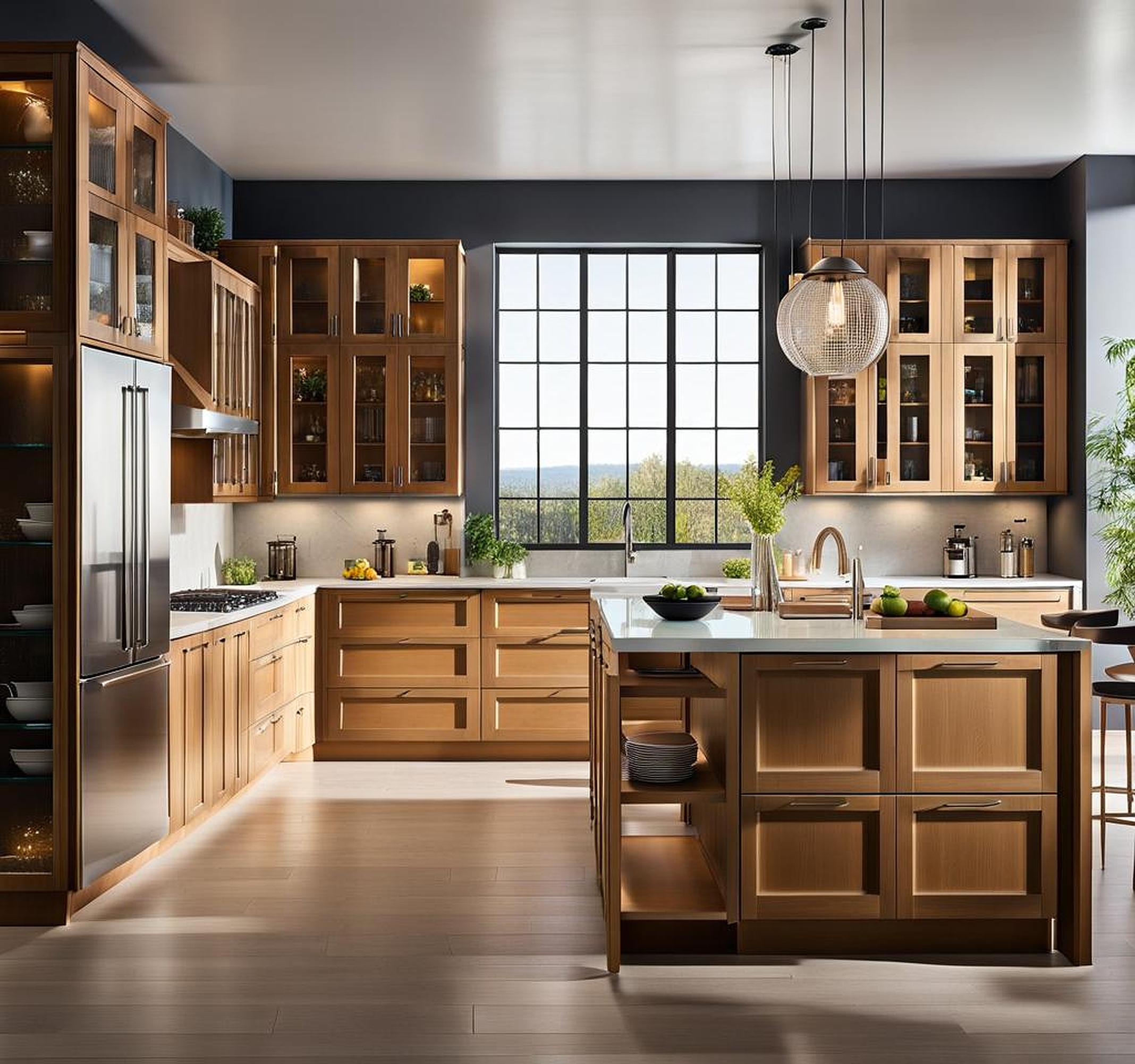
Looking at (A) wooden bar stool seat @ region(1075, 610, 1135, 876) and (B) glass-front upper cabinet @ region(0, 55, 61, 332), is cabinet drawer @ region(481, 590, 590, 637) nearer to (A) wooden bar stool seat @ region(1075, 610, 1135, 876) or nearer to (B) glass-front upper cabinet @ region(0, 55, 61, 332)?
(A) wooden bar stool seat @ region(1075, 610, 1135, 876)

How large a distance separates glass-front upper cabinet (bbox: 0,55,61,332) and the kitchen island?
2.25 m

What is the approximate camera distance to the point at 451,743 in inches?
244

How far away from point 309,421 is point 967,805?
4.36 meters

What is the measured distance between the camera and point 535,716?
618cm

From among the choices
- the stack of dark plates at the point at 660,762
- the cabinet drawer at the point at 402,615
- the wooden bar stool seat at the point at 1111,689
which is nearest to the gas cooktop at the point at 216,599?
the cabinet drawer at the point at 402,615

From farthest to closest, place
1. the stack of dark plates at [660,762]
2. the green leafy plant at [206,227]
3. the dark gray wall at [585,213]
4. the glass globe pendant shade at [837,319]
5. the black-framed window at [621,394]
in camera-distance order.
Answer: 1. the black-framed window at [621,394]
2. the dark gray wall at [585,213]
3. the green leafy plant at [206,227]
4. the glass globe pendant shade at [837,319]
5. the stack of dark plates at [660,762]

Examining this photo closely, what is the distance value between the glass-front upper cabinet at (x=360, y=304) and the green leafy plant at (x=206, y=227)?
87cm

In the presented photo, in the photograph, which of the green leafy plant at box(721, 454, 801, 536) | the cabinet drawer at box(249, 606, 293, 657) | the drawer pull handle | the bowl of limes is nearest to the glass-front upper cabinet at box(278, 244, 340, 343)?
the cabinet drawer at box(249, 606, 293, 657)

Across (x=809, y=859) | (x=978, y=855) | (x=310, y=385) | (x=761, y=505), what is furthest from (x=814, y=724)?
(x=310, y=385)

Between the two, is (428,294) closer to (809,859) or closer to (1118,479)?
(1118,479)

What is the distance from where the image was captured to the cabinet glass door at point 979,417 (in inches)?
253

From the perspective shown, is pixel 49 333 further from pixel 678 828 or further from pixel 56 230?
pixel 678 828

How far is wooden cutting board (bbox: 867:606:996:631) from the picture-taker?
3.59 metres

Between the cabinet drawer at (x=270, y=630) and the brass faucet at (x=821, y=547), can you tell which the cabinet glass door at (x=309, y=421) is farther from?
the brass faucet at (x=821, y=547)
